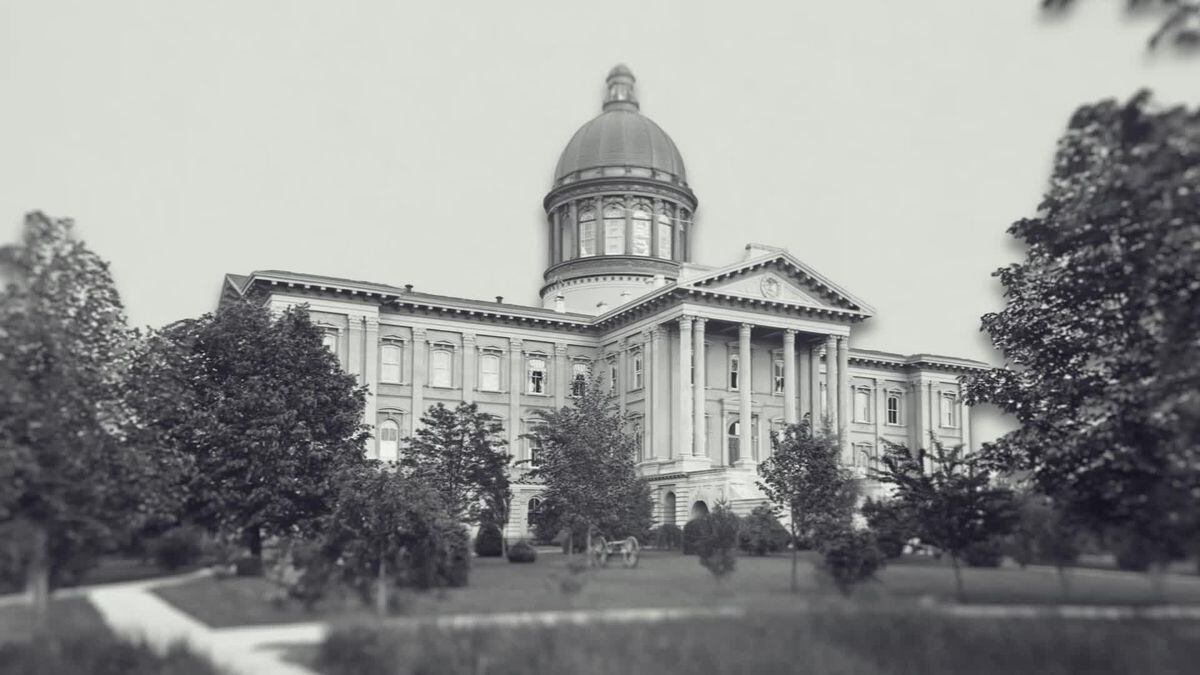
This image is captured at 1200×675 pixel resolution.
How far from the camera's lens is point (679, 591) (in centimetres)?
2328

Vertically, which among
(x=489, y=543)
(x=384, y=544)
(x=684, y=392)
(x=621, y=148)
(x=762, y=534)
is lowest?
(x=489, y=543)

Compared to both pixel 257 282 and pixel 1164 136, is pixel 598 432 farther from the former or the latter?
pixel 1164 136

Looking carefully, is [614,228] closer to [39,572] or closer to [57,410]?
[57,410]

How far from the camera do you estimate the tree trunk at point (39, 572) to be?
55.9 feet

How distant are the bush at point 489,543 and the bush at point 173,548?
13.7 metres

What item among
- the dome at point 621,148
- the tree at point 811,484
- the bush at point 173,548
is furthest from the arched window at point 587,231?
the bush at point 173,548

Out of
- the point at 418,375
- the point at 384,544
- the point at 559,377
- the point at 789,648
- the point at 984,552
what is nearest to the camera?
the point at 789,648

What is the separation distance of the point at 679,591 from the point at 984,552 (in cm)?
730

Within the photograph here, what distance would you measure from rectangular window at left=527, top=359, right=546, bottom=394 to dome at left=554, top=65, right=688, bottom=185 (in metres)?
14.1

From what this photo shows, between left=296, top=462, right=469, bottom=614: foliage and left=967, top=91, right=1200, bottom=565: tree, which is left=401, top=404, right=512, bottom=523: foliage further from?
left=967, top=91, right=1200, bottom=565: tree

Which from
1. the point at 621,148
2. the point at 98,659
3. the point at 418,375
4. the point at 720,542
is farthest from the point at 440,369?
the point at 98,659

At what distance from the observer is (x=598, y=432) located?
39.9m

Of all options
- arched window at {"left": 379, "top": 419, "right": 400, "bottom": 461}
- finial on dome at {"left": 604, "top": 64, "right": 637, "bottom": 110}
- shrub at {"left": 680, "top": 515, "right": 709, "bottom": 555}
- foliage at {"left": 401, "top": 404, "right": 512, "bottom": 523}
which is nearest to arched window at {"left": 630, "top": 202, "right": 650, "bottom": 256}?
finial on dome at {"left": 604, "top": 64, "right": 637, "bottom": 110}

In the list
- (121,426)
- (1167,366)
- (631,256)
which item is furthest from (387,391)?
(1167,366)
